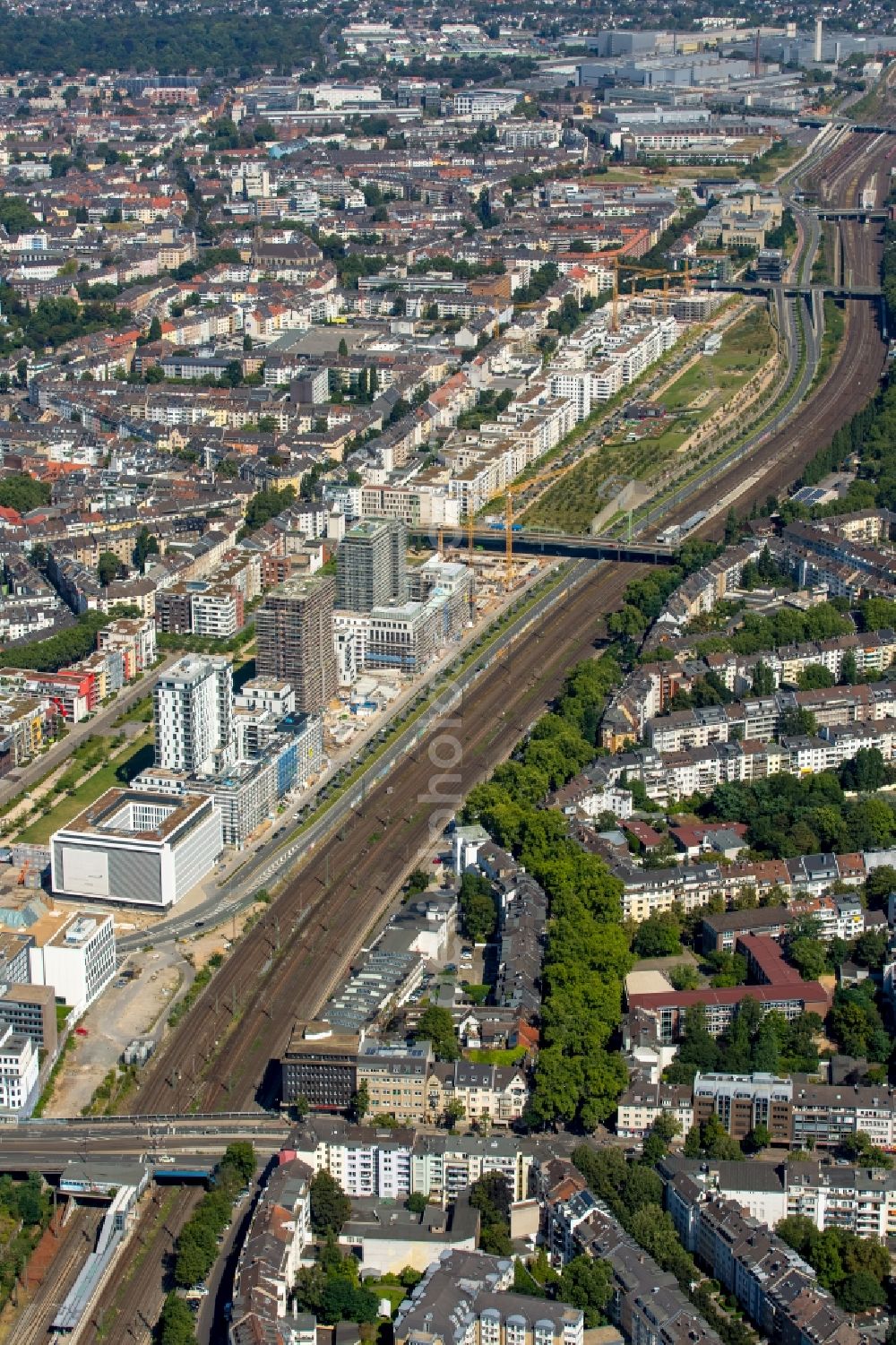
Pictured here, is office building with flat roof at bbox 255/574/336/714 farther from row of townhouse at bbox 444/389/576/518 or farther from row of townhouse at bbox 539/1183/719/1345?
row of townhouse at bbox 539/1183/719/1345

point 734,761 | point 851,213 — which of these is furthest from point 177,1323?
point 851,213

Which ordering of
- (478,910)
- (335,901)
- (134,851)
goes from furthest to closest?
(335,901) → (134,851) → (478,910)

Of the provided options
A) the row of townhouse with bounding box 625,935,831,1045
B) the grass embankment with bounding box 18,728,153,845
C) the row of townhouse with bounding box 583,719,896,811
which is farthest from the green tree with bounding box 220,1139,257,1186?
the row of townhouse with bounding box 583,719,896,811

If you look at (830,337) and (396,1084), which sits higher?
(830,337)

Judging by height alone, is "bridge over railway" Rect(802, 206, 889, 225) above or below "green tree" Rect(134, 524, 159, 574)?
above

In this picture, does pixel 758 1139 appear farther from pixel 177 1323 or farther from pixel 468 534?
pixel 468 534

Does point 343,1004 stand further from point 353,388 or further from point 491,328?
point 491,328

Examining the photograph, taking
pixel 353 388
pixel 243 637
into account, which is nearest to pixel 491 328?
pixel 353 388
